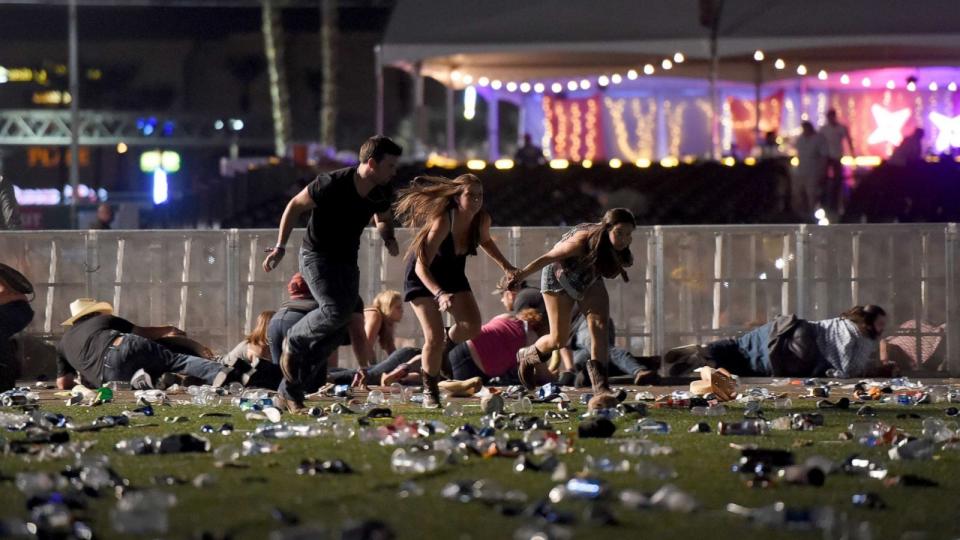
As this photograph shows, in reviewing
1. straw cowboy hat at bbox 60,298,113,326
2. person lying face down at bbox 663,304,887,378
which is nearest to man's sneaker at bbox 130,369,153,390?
straw cowboy hat at bbox 60,298,113,326

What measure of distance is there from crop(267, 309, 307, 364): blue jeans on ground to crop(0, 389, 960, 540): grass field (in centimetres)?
425

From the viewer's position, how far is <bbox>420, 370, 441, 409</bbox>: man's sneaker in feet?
39.7

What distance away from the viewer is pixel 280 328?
14.2 metres

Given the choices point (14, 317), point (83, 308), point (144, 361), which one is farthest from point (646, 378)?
point (14, 317)

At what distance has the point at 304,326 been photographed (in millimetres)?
11742

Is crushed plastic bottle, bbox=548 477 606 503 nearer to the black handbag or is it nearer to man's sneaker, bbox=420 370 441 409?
man's sneaker, bbox=420 370 441 409

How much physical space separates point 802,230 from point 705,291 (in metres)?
1.05

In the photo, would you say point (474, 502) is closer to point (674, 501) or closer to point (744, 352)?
point (674, 501)

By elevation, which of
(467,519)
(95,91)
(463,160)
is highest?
(95,91)

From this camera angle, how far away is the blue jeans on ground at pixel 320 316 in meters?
11.5

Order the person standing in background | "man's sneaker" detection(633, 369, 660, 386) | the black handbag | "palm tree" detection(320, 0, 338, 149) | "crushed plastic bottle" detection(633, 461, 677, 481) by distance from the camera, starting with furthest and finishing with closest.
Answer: "palm tree" detection(320, 0, 338, 149) → the person standing in background → the black handbag → "man's sneaker" detection(633, 369, 660, 386) → "crushed plastic bottle" detection(633, 461, 677, 481)

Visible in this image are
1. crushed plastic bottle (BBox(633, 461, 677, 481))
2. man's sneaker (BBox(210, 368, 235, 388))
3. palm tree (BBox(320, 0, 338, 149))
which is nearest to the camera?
crushed plastic bottle (BBox(633, 461, 677, 481))

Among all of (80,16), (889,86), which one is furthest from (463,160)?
(80,16)

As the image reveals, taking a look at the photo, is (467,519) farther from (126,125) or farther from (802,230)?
Answer: (126,125)
